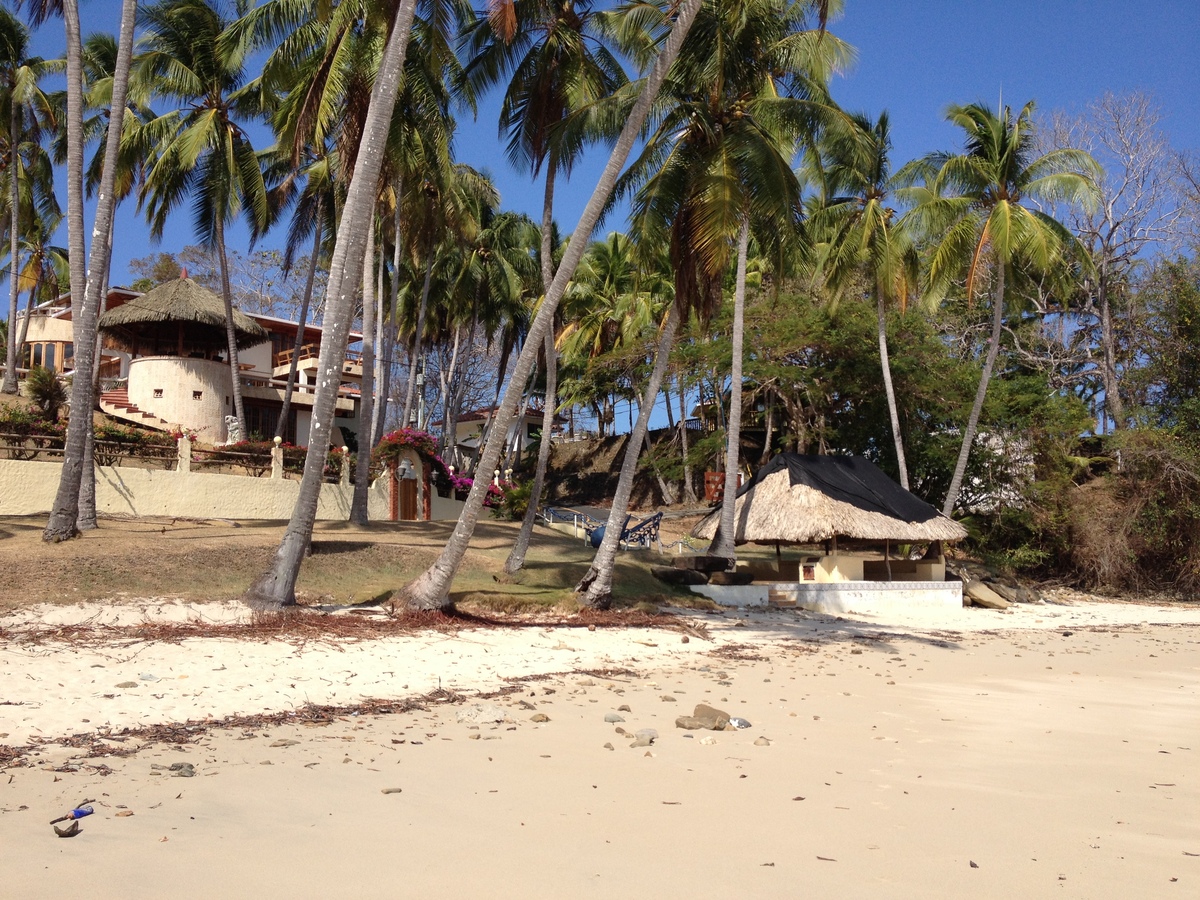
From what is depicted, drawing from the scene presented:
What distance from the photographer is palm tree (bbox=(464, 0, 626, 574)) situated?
1700 cm

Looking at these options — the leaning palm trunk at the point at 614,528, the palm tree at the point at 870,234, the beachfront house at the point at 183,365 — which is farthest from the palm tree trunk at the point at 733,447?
the beachfront house at the point at 183,365

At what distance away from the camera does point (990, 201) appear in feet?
78.7

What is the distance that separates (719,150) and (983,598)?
1281cm

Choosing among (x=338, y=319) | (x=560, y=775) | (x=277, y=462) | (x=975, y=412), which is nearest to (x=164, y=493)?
(x=277, y=462)

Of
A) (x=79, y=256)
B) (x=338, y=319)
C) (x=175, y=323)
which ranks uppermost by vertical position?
(x=175, y=323)

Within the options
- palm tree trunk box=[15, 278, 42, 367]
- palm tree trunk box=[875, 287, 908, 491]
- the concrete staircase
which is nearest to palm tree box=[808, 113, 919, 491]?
palm tree trunk box=[875, 287, 908, 491]

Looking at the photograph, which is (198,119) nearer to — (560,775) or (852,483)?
(852,483)

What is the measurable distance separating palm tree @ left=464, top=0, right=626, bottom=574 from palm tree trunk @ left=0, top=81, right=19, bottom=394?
49.7ft

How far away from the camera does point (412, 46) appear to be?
16.7 meters

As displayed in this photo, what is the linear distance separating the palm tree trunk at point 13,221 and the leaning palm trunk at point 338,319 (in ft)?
59.1

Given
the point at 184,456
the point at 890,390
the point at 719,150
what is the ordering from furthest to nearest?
the point at 890,390, the point at 184,456, the point at 719,150

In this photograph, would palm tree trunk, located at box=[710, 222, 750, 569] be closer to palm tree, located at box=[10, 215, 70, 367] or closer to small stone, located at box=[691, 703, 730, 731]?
small stone, located at box=[691, 703, 730, 731]

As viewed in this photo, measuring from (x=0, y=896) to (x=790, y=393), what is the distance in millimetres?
26015

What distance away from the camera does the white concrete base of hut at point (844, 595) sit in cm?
1841
